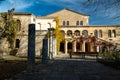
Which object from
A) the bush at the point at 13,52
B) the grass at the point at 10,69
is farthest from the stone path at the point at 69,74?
the bush at the point at 13,52

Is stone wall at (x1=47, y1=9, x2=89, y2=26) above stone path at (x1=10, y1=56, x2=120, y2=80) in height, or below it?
above

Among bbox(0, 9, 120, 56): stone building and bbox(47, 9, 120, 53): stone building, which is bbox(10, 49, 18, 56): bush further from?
bbox(47, 9, 120, 53): stone building

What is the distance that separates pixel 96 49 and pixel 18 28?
63.8ft

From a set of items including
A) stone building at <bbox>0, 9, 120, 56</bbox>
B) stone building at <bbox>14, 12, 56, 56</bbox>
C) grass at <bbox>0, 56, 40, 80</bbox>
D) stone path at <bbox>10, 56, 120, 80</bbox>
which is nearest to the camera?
stone path at <bbox>10, 56, 120, 80</bbox>

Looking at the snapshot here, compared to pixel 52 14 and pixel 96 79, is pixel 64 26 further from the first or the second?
pixel 96 79

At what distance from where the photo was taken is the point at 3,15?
46.8m

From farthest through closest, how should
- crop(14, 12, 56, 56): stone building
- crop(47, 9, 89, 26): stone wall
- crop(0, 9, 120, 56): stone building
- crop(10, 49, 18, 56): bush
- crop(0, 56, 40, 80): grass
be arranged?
crop(47, 9, 89, 26): stone wall, crop(0, 9, 120, 56): stone building, crop(10, 49, 18, 56): bush, crop(14, 12, 56, 56): stone building, crop(0, 56, 40, 80): grass

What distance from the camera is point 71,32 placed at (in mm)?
66375

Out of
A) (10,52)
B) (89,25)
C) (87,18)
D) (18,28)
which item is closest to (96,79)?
(10,52)

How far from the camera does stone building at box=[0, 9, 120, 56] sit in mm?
46000

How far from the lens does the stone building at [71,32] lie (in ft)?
151

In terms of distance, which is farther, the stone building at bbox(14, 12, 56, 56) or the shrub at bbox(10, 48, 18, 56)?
the shrub at bbox(10, 48, 18, 56)

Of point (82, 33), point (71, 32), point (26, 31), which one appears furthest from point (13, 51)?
point (82, 33)

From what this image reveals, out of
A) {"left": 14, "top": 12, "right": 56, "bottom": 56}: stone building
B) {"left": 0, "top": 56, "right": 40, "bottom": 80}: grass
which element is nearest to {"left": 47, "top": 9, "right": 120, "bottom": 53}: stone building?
{"left": 14, "top": 12, "right": 56, "bottom": 56}: stone building
